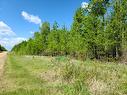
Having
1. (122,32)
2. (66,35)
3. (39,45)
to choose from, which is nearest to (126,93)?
(122,32)

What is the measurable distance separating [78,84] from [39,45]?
60.7 metres

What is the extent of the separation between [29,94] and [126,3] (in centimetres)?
2058

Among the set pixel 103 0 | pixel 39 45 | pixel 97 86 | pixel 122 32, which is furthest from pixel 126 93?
pixel 39 45

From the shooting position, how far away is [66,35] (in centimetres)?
5356

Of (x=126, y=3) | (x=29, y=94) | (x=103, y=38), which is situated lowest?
(x=29, y=94)

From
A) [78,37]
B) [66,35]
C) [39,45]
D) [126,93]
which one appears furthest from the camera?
[39,45]

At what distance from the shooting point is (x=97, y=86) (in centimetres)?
1120

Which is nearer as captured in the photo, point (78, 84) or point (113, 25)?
point (78, 84)

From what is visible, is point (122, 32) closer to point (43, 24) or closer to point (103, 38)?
point (103, 38)

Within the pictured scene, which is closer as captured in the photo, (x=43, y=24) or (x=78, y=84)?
(x=78, y=84)

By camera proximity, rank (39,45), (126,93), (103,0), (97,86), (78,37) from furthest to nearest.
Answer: (39,45), (78,37), (103,0), (97,86), (126,93)

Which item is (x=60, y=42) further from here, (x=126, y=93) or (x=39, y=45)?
(x=126, y=93)

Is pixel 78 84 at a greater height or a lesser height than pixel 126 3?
lesser

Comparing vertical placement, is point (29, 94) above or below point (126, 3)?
below
